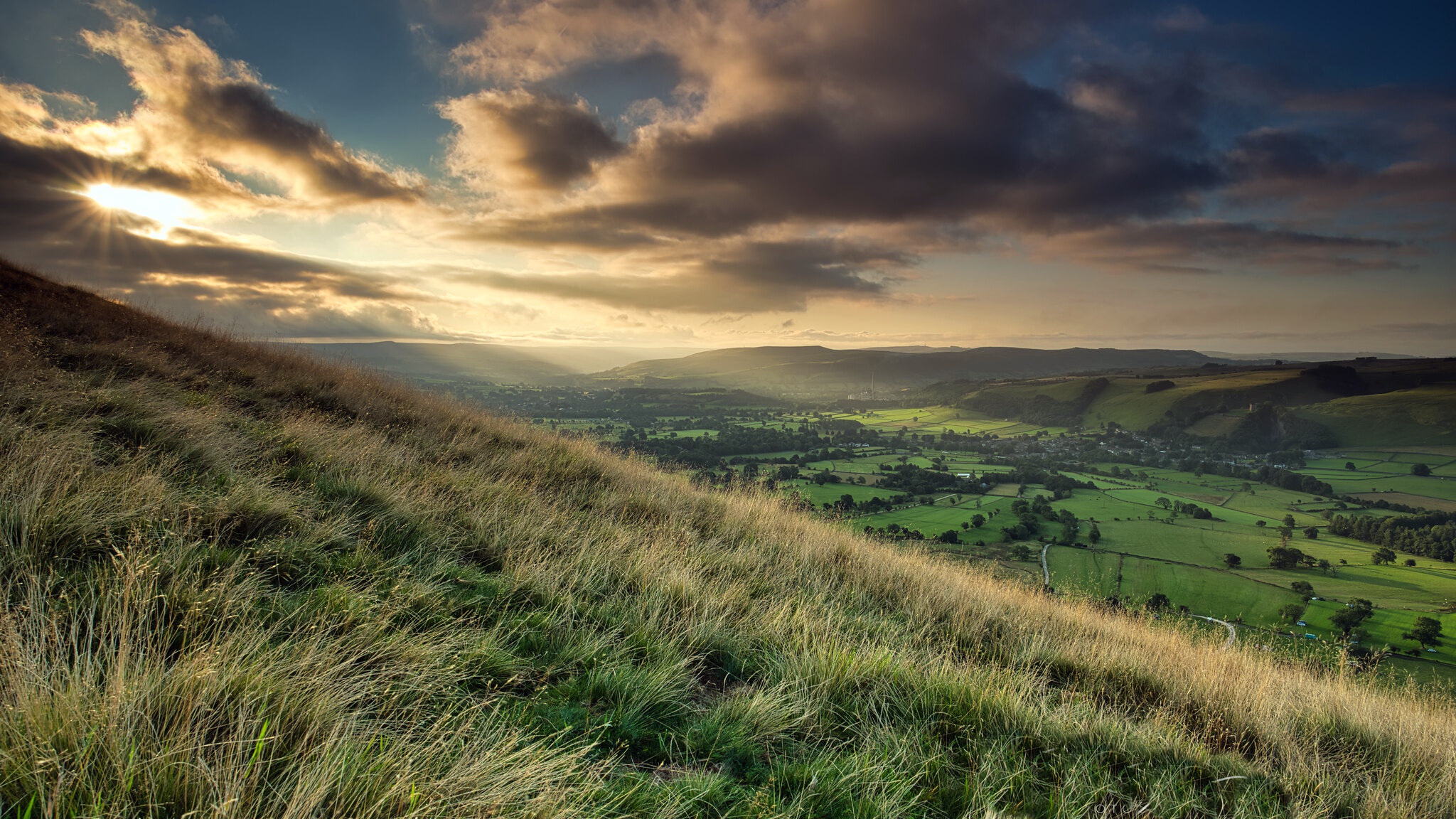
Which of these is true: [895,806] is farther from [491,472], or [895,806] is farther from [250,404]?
[250,404]

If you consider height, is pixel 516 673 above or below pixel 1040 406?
above

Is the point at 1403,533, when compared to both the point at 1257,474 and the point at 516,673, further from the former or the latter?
the point at 516,673

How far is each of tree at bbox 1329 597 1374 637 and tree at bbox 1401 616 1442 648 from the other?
4.04 feet

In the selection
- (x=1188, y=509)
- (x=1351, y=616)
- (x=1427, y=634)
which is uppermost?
(x=1427, y=634)

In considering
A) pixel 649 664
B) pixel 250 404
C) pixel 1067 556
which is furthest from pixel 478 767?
pixel 1067 556

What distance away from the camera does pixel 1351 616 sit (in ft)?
65.0

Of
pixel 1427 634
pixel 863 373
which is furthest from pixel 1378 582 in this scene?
pixel 863 373

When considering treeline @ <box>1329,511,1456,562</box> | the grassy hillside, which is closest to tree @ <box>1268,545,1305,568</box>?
treeline @ <box>1329,511,1456,562</box>

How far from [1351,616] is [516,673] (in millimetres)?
30988

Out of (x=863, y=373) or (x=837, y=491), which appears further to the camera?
(x=863, y=373)

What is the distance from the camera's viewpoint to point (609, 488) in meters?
8.66

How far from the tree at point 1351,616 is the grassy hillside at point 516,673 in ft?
64.9

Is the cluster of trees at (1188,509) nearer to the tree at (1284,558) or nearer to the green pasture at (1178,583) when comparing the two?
the tree at (1284,558)

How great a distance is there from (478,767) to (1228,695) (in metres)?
6.21
